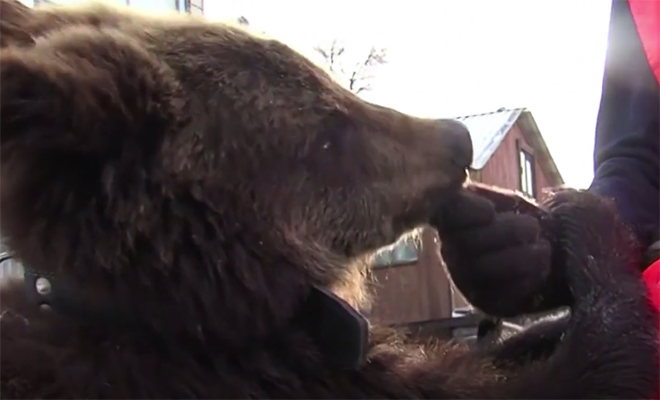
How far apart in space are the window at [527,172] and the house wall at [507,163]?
139 mm

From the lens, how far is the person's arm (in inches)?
94.1

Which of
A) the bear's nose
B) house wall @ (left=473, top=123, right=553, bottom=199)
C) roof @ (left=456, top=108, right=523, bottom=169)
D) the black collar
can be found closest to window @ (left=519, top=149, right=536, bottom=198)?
house wall @ (left=473, top=123, right=553, bottom=199)

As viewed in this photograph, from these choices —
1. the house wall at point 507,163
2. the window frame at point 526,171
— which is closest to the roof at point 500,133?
the house wall at point 507,163

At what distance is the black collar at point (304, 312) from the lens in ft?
6.30

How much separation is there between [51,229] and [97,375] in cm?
31

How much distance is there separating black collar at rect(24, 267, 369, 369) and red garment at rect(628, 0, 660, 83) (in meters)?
0.93

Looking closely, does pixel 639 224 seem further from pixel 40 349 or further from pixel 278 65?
pixel 40 349

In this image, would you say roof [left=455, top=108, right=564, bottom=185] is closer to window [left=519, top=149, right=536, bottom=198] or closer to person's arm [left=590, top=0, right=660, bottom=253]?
window [left=519, top=149, right=536, bottom=198]

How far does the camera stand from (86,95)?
1.90m

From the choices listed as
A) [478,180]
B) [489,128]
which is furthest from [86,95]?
[489,128]

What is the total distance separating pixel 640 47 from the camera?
2.34m

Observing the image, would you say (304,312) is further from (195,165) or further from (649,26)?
(649,26)

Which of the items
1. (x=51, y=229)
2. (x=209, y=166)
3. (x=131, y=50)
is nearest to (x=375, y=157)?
(x=209, y=166)

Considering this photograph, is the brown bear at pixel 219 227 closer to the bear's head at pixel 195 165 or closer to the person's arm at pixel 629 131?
the bear's head at pixel 195 165
